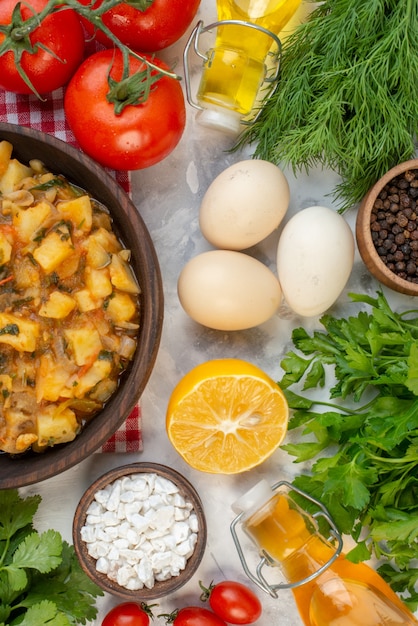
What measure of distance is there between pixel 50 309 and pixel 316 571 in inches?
37.9

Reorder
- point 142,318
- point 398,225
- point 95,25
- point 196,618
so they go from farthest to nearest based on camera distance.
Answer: point 196,618 < point 398,225 < point 142,318 < point 95,25

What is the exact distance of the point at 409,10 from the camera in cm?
175

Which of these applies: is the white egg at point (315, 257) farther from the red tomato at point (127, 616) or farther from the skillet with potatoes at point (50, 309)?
the red tomato at point (127, 616)

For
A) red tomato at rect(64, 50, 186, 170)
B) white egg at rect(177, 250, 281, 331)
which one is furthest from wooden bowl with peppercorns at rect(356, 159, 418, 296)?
A: red tomato at rect(64, 50, 186, 170)

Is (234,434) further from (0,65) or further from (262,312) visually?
(0,65)

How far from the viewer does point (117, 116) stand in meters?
1.80

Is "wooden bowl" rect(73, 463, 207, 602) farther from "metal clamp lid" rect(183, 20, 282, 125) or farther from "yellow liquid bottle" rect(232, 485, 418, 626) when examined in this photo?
"metal clamp lid" rect(183, 20, 282, 125)

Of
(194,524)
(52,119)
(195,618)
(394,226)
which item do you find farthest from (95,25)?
(195,618)

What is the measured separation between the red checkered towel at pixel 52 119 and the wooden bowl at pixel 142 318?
263 millimetres

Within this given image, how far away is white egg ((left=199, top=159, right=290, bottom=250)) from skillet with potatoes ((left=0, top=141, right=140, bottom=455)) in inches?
11.1

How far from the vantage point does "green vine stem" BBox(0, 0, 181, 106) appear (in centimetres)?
163

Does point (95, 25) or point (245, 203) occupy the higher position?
point (95, 25)

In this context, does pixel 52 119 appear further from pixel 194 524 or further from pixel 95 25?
pixel 194 524

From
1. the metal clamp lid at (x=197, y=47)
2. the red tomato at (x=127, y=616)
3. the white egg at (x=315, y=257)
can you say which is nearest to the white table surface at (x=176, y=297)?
the metal clamp lid at (x=197, y=47)
